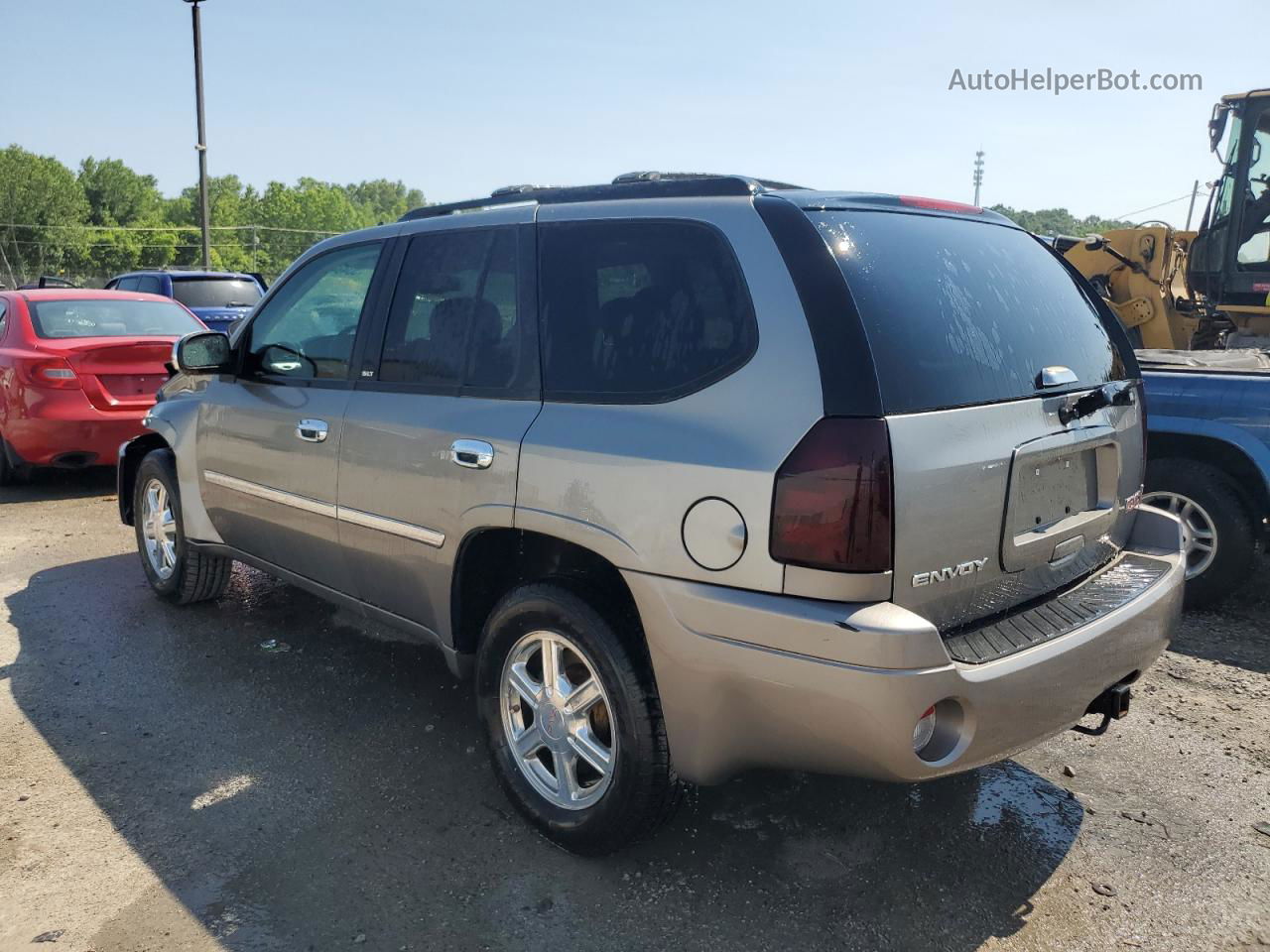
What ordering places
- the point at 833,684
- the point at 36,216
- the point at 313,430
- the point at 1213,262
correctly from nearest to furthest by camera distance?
1. the point at 833,684
2. the point at 313,430
3. the point at 1213,262
4. the point at 36,216

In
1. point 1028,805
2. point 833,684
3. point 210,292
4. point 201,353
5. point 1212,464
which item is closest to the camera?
point 833,684

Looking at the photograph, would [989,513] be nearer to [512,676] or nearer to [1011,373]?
[1011,373]

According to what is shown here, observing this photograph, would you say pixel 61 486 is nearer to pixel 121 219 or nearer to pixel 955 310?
pixel 955 310

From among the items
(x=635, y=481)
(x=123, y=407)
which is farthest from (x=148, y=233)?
(x=635, y=481)

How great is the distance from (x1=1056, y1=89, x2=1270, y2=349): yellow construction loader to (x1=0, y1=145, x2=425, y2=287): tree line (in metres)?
52.4

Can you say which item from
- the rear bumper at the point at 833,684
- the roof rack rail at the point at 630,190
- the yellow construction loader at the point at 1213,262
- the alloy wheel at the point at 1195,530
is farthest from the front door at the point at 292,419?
the yellow construction loader at the point at 1213,262

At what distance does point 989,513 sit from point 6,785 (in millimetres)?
3359

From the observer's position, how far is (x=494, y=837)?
10.2 feet

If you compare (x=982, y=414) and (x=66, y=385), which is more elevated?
(x=982, y=414)

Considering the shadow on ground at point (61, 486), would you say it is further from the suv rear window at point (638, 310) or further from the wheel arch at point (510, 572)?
the suv rear window at point (638, 310)

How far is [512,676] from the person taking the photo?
10.4 ft

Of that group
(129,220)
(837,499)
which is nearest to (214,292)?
(837,499)

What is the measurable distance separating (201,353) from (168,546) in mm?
1395

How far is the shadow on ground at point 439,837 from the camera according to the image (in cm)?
267
